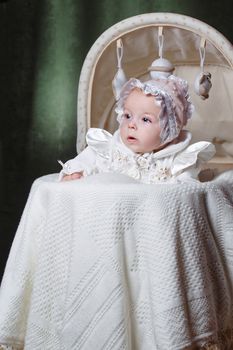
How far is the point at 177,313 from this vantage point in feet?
4.80

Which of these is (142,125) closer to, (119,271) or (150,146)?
(150,146)

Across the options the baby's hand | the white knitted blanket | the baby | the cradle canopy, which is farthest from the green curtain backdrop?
the white knitted blanket

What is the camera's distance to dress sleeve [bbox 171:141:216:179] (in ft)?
5.69

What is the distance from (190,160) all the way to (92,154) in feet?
0.99

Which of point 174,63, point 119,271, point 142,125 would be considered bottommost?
point 119,271

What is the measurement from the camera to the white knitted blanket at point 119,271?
146cm

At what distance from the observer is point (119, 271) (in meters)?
1.46

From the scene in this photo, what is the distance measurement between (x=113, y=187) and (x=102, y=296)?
0.85 ft

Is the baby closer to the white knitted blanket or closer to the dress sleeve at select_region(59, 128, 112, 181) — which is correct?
the dress sleeve at select_region(59, 128, 112, 181)

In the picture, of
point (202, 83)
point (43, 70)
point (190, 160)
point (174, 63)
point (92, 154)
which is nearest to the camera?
point (190, 160)

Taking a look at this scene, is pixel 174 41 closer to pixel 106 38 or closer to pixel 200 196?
pixel 106 38

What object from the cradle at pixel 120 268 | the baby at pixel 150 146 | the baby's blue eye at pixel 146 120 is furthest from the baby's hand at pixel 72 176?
the baby's blue eye at pixel 146 120

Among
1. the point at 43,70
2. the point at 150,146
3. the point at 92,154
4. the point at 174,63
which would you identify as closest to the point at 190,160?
the point at 150,146

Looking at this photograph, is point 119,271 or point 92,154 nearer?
point 119,271
